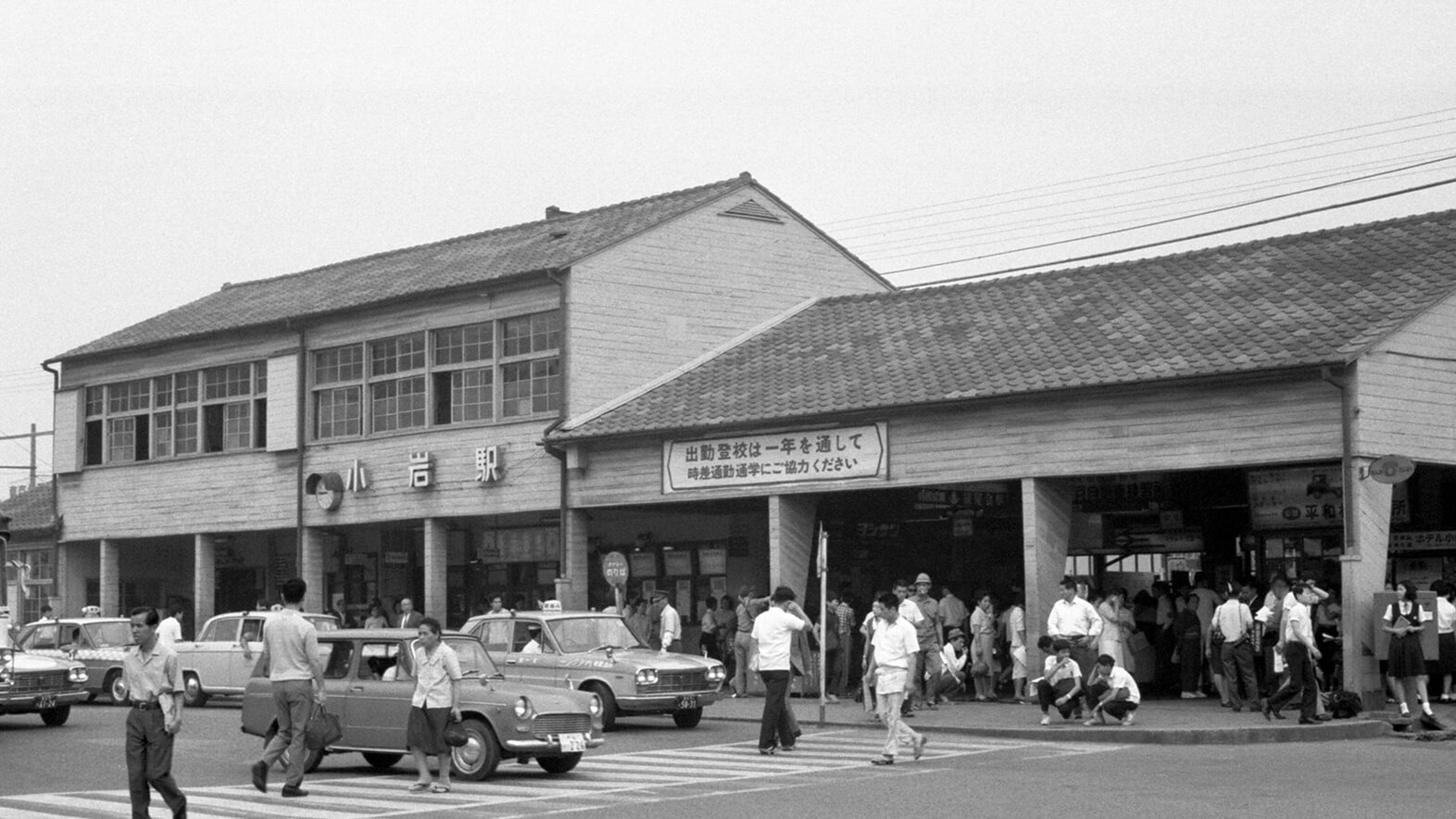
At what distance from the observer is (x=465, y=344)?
115 feet

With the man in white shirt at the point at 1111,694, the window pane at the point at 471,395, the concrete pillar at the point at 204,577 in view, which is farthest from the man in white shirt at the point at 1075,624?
the concrete pillar at the point at 204,577

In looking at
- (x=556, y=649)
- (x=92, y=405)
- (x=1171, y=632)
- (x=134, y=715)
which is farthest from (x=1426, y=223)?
(x=92, y=405)

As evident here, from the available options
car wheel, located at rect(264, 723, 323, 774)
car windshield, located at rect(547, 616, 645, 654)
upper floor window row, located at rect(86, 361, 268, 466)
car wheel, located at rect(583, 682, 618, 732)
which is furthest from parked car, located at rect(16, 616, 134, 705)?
car wheel, located at rect(264, 723, 323, 774)

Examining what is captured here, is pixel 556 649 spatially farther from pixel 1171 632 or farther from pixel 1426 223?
pixel 1426 223

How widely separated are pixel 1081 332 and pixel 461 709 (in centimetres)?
1324

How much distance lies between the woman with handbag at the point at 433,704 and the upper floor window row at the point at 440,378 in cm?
1599

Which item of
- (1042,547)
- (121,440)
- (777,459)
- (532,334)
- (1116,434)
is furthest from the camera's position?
(121,440)

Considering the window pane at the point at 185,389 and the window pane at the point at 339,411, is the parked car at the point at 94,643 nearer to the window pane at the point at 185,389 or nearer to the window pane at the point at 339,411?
the window pane at the point at 339,411

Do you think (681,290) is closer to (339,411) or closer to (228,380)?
(339,411)

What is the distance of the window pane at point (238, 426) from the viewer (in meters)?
A: 39.2

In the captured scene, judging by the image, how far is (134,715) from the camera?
13.7 m

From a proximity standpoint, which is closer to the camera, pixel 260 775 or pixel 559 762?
pixel 260 775

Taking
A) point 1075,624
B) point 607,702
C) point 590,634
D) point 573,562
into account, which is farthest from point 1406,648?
point 573,562

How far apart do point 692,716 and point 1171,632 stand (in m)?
8.06
